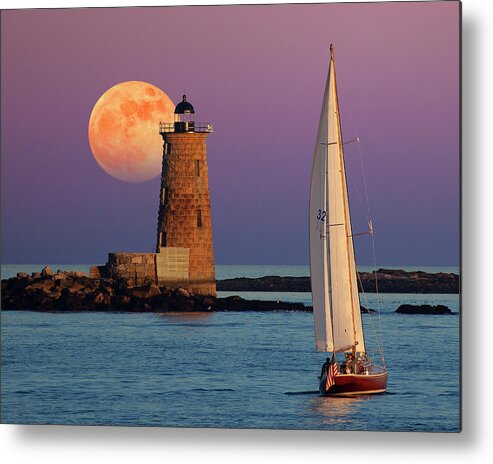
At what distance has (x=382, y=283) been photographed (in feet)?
36.3

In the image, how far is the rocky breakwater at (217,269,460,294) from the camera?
34.5 feet

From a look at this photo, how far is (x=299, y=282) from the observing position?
11.3m

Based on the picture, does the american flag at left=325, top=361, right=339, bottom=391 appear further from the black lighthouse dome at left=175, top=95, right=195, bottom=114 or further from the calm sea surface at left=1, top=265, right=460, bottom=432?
the black lighthouse dome at left=175, top=95, right=195, bottom=114

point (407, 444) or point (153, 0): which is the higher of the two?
point (153, 0)

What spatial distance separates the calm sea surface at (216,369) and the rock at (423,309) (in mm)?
51

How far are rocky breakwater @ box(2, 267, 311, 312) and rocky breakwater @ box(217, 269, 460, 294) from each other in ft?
0.42

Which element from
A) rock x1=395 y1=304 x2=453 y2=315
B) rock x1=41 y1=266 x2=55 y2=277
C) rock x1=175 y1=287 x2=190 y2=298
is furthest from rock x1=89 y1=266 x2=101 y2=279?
rock x1=395 y1=304 x2=453 y2=315

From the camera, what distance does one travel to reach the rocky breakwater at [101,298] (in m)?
11.3

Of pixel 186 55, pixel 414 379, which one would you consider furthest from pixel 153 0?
pixel 414 379

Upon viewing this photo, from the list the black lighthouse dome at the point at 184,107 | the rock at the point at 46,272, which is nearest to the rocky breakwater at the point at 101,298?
the rock at the point at 46,272

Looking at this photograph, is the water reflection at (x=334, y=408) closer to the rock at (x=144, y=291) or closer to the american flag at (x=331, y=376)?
the american flag at (x=331, y=376)

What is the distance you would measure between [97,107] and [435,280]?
2.59 meters

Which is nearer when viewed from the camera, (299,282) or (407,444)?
(407,444)

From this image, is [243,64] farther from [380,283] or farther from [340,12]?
[380,283]
